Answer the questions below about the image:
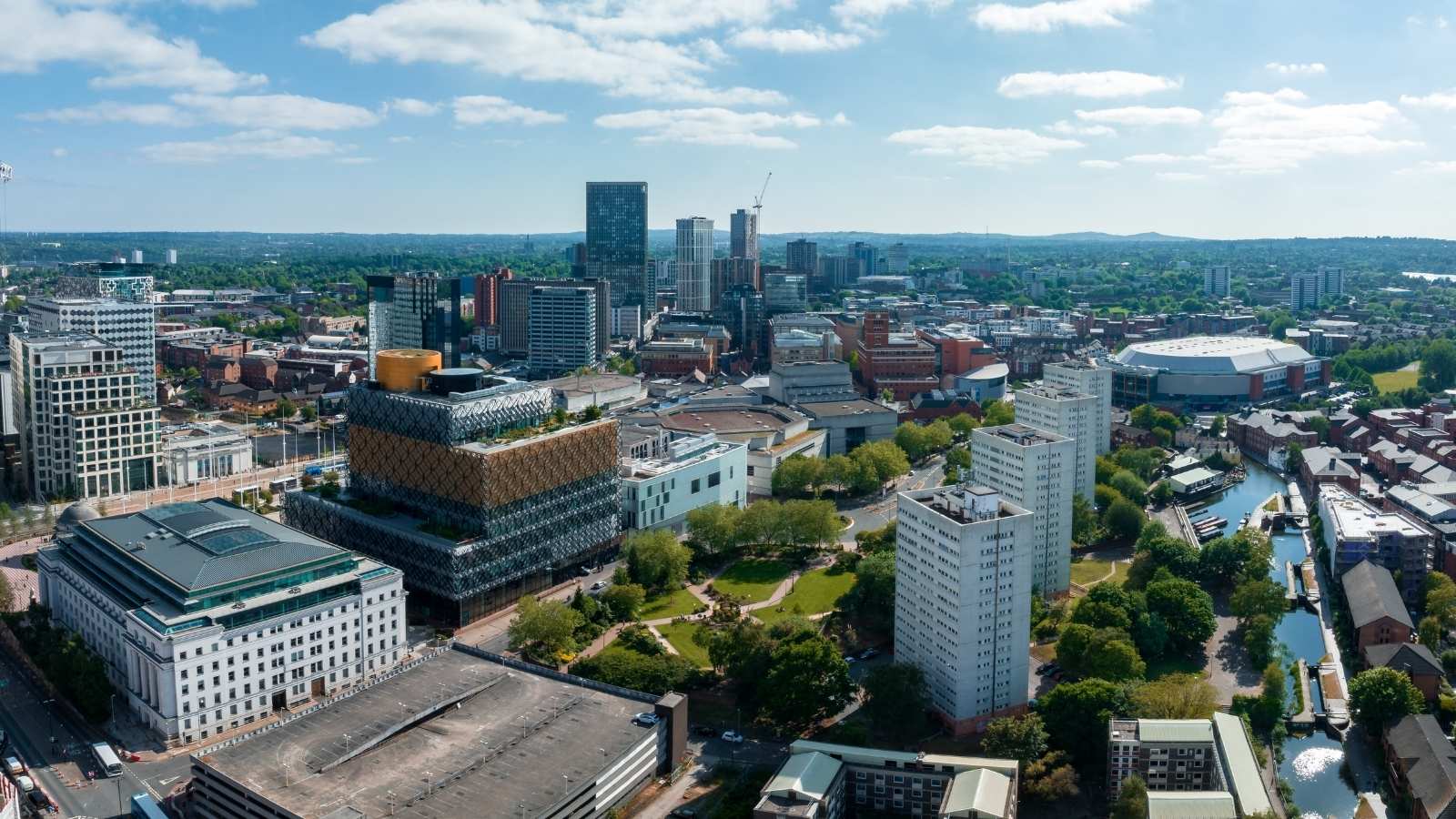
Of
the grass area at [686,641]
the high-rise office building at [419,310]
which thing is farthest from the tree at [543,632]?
the high-rise office building at [419,310]

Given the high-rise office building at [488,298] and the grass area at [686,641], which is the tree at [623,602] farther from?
the high-rise office building at [488,298]

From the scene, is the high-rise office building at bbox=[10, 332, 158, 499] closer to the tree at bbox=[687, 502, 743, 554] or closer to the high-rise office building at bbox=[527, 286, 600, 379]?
the tree at bbox=[687, 502, 743, 554]

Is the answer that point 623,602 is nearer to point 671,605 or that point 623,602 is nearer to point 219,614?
point 671,605

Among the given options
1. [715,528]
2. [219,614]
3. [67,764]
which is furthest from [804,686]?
[67,764]

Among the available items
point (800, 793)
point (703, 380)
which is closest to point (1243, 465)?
point (703, 380)

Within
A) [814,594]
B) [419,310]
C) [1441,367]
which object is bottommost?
[814,594]

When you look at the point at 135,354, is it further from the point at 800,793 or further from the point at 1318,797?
the point at 1318,797
